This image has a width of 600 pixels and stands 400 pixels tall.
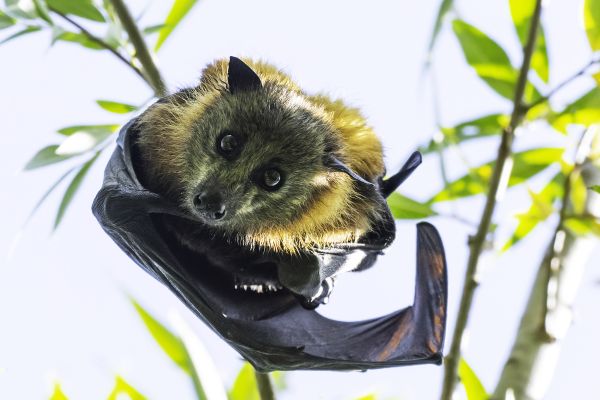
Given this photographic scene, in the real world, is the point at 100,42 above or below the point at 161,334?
above

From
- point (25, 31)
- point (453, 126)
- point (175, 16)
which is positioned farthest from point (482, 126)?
point (25, 31)

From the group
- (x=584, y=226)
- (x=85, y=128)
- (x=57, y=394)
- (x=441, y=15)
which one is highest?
(x=441, y=15)

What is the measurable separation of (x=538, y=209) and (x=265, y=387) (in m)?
1.37

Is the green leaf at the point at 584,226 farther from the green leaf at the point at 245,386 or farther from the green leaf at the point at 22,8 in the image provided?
the green leaf at the point at 22,8

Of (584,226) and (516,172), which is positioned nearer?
(584,226)

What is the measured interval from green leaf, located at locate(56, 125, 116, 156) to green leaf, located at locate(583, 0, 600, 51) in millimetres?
1827

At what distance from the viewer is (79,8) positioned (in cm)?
293

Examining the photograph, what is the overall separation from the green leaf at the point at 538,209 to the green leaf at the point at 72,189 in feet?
5.67

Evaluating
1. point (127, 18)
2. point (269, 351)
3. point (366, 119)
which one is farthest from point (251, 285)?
point (127, 18)

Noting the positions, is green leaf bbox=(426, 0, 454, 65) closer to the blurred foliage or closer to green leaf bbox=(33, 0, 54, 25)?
the blurred foliage

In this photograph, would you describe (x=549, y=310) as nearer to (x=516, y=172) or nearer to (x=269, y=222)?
(x=516, y=172)

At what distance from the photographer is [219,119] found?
3.24 meters

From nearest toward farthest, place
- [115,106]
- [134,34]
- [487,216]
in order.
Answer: [487,216], [134,34], [115,106]

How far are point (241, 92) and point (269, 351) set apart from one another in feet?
3.39
